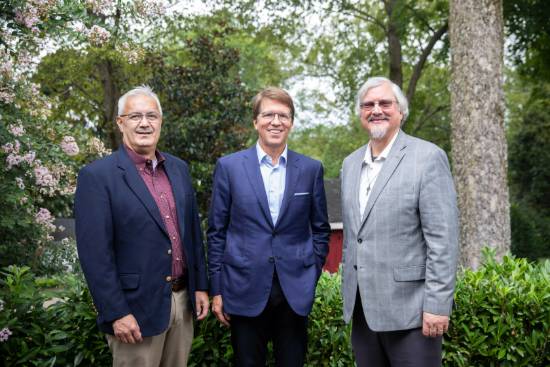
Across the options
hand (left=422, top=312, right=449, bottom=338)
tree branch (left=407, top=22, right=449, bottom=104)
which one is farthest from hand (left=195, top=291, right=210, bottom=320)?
tree branch (left=407, top=22, right=449, bottom=104)

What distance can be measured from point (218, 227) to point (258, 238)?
276mm

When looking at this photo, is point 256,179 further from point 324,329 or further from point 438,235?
point 324,329

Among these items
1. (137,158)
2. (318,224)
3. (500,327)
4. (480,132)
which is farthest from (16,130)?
(480,132)

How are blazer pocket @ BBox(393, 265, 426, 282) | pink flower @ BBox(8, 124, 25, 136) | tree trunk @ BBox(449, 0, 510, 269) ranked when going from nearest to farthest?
blazer pocket @ BBox(393, 265, 426, 282) → pink flower @ BBox(8, 124, 25, 136) → tree trunk @ BBox(449, 0, 510, 269)

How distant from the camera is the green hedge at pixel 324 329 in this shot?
4.27m

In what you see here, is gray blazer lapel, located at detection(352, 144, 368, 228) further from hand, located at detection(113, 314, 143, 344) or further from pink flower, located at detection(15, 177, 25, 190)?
pink flower, located at detection(15, 177, 25, 190)

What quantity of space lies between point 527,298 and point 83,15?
4261mm

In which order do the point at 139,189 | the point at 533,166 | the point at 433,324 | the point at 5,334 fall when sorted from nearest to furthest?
the point at 433,324, the point at 139,189, the point at 5,334, the point at 533,166

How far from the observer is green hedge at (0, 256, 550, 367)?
168 inches

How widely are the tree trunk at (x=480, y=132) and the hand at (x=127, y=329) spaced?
6.39m

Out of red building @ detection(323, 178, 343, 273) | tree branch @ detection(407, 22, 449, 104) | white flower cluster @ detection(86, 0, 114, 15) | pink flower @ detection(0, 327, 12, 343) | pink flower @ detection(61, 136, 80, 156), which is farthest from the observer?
tree branch @ detection(407, 22, 449, 104)

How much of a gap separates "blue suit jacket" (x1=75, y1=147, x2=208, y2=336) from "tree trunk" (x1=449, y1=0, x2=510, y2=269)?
620cm

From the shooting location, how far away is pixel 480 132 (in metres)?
8.70

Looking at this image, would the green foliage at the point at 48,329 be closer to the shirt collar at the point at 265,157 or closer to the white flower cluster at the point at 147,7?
the shirt collar at the point at 265,157
